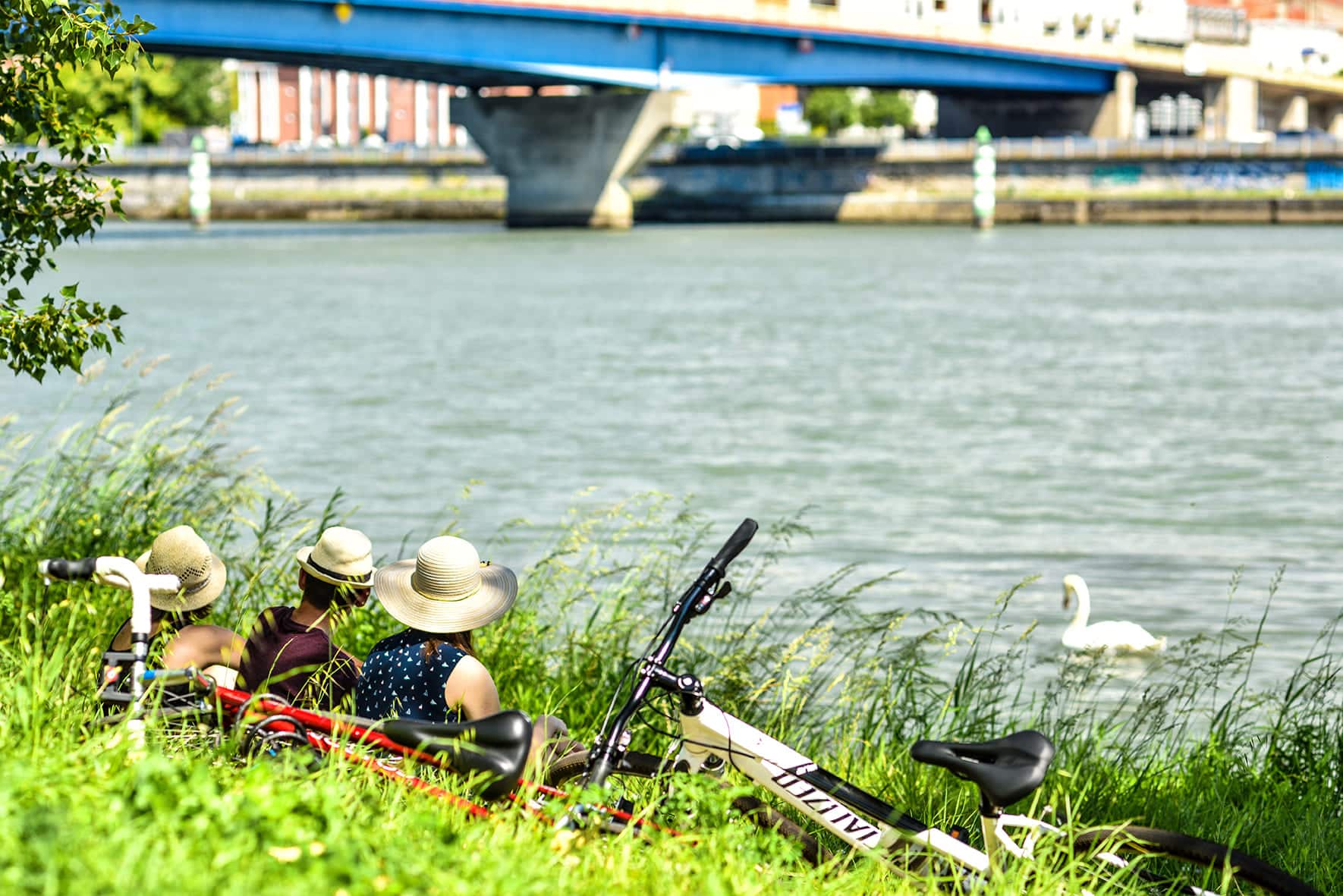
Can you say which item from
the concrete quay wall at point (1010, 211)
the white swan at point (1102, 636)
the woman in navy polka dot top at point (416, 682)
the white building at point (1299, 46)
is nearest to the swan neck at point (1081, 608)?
the white swan at point (1102, 636)

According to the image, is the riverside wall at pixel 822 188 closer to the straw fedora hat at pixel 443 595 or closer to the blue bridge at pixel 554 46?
the blue bridge at pixel 554 46

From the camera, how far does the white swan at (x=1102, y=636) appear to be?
34.4 ft

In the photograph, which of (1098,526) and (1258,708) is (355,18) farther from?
(1258,708)

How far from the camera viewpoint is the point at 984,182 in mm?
Result: 70875

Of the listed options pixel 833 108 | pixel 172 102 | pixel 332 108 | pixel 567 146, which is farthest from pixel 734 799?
pixel 332 108

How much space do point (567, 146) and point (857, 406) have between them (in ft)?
159

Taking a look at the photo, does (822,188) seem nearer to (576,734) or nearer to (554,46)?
(554,46)

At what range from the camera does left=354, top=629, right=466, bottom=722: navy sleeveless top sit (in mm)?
4859

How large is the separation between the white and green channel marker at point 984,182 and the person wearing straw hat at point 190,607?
67.2 m

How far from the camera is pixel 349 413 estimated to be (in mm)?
21625

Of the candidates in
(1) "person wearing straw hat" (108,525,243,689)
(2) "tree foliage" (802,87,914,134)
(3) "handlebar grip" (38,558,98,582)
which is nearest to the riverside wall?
(2) "tree foliage" (802,87,914,134)

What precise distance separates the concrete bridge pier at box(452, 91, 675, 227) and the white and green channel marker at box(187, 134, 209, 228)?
11.4 metres

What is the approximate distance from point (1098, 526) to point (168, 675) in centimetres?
1144

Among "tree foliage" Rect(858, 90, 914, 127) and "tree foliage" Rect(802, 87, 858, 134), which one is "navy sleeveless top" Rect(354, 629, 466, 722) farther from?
"tree foliage" Rect(802, 87, 858, 134)
